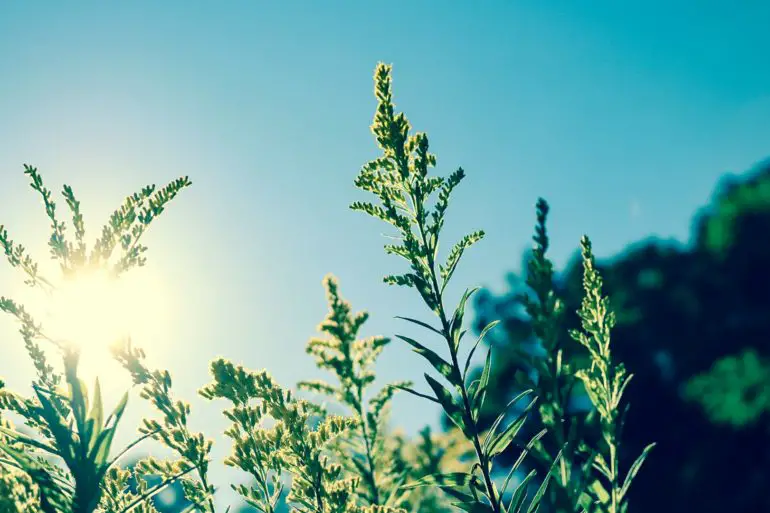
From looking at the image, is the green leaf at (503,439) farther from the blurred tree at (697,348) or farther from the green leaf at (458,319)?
the blurred tree at (697,348)

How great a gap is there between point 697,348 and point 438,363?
92.7ft

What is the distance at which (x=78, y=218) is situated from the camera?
217 cm

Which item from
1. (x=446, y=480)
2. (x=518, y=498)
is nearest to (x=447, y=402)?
(x=446, y=480)

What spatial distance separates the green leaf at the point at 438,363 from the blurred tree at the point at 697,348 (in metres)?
19.9

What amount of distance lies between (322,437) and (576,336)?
1.66m

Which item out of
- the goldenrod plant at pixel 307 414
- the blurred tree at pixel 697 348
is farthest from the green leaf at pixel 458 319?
the blurred tree at pixel 697 348

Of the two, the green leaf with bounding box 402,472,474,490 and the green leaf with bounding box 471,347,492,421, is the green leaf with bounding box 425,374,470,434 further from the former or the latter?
the green leaf with bounding box 402,472,474,490

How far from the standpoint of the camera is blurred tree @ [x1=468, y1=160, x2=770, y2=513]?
20.1 m

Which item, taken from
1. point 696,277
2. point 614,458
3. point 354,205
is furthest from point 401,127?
point 696,277

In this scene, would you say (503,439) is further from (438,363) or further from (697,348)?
(697,348)

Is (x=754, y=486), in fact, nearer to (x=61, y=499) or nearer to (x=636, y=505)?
(x=636, y=505)

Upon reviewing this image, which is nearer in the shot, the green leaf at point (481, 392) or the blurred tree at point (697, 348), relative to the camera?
the green leaf at point (481, 392)

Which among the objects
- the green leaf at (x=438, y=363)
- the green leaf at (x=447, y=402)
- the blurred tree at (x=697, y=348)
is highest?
the blurred tree at (x=697, y=348)

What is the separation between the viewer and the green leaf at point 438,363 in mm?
1951
